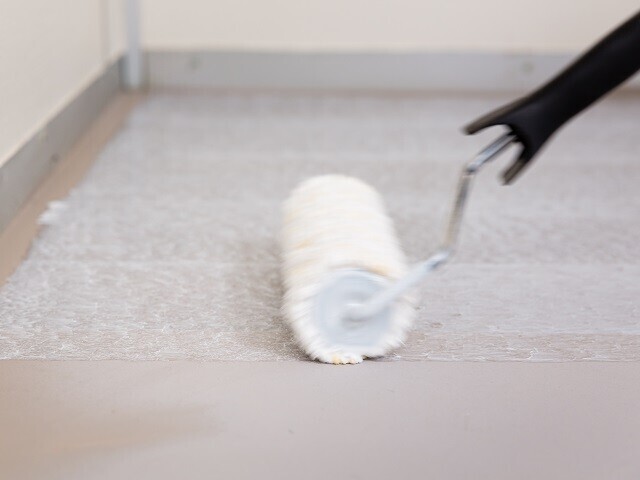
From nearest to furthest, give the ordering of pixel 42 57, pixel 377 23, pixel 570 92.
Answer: pixel 570 92
pixel 42 57
pixel 377 23

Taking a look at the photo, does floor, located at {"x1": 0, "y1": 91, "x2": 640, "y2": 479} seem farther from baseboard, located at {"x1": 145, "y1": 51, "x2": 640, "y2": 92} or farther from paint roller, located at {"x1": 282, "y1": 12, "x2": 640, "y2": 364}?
baseboard, located at {"x1": 145, "y1": 51, "x2": 640, "y2": 92}

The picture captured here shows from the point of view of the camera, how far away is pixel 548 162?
2.15 metres

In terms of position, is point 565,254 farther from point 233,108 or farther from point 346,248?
point 233,108

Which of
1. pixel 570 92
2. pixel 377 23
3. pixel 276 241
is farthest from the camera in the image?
pixel 377 23

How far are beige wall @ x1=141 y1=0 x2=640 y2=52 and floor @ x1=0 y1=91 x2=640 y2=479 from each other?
844 millimetres

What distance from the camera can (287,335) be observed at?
48.3 inches

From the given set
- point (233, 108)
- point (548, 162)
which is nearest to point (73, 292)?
point (548, 162)

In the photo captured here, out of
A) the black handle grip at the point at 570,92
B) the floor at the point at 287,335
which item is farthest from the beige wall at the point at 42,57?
the black handle grip at the point at 570,92

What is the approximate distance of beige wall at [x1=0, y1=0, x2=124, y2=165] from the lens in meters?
1.67

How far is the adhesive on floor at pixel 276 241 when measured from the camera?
1227 millimetres

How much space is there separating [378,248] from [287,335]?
18cm

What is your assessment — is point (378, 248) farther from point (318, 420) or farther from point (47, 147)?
point (47, 147)

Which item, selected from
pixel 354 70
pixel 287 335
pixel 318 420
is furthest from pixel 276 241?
pixel 354 70

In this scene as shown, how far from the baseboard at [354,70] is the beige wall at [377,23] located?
0.03m
